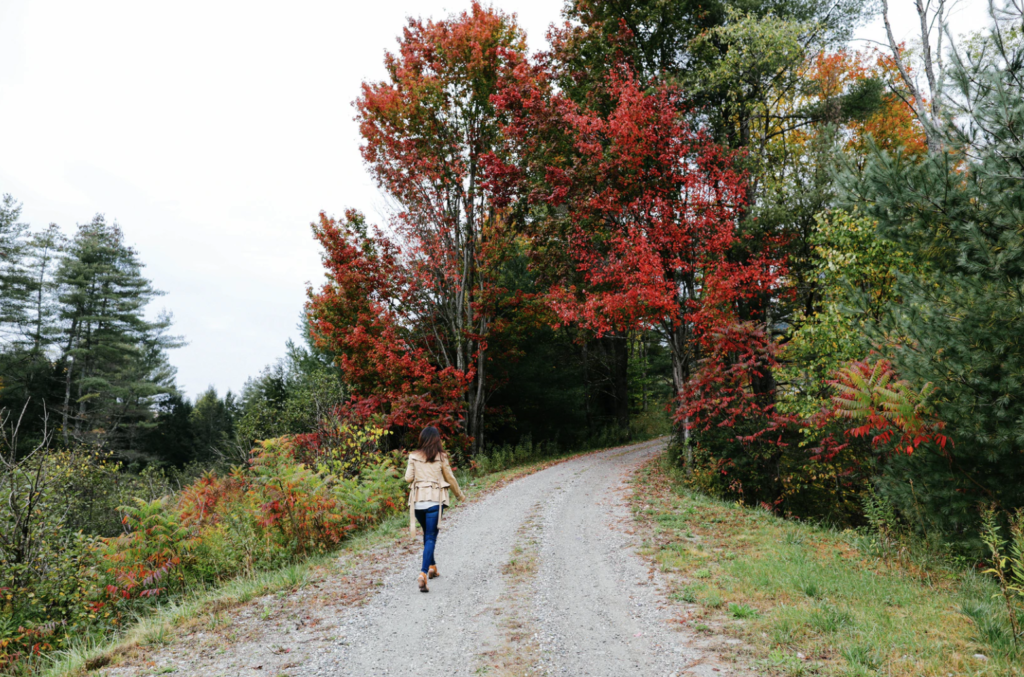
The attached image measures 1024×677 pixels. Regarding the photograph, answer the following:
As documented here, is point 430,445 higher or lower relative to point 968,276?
lower

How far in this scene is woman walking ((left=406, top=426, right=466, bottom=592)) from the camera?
6.30 meters

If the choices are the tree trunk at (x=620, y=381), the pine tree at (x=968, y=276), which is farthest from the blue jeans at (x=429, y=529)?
the tree trunk at (x=620, y=381)

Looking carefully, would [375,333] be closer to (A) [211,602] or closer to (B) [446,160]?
(B) [446,160]

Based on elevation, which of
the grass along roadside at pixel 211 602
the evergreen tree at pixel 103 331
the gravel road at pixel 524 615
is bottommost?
the gravel road at pixel 524 615

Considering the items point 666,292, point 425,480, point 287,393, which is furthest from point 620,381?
point 425,480

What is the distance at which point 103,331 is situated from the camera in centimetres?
3294

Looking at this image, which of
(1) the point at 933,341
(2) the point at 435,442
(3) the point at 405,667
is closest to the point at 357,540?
(2) the point at 435,442

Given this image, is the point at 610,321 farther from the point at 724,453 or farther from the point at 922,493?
the point at 922,493

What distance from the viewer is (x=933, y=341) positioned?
5688mm

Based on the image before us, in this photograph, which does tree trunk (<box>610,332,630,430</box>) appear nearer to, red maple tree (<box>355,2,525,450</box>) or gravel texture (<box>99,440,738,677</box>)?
red maple tree (<box>355,2,525,450</box>)

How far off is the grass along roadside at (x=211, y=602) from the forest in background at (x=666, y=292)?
0.51 meters

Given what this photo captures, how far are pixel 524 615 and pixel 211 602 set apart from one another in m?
3.72

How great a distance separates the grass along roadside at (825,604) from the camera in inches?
152

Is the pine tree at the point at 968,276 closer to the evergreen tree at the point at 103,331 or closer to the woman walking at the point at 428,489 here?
the woman walking at the point at 428,489
